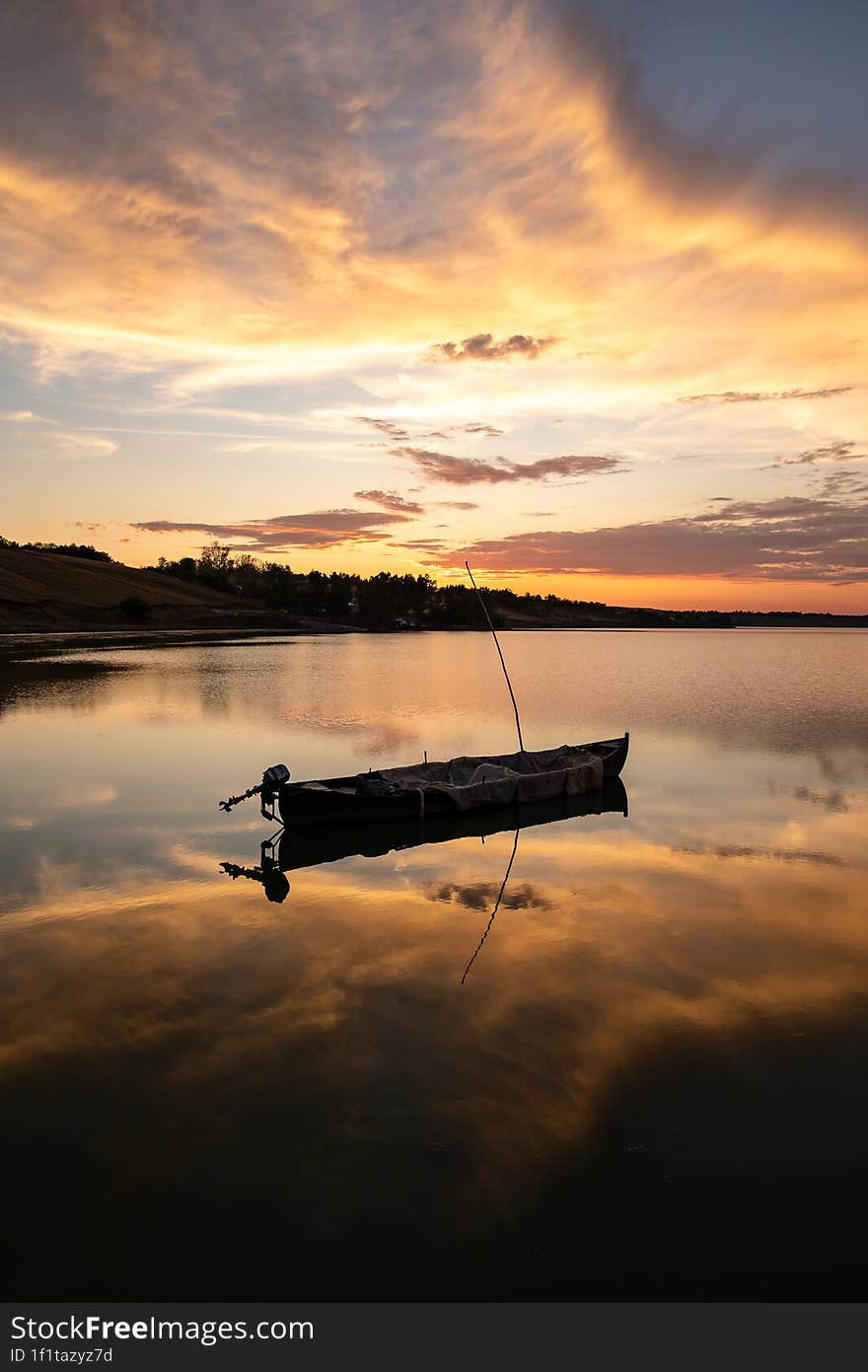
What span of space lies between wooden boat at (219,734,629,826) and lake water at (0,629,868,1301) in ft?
5.88

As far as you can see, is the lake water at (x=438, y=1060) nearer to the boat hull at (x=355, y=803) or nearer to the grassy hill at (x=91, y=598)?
the boat hull at (x=355, y=803)

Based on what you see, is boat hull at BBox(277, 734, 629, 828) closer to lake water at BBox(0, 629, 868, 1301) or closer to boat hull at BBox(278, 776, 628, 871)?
boat hull at BBox(278, 776, 628, 871)

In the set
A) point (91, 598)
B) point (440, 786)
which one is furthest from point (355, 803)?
point (91, 598)

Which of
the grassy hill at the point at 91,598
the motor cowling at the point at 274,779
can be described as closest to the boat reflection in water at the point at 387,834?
the motor cowling at the point at 274,779

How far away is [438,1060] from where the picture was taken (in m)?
9.69

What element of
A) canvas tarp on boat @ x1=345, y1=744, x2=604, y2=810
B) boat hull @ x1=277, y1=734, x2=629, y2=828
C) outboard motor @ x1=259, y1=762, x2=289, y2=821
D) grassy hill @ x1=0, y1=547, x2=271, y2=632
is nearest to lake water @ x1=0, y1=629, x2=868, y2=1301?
outboard motor @ x1=259, y1=762, x2=289, y2=821

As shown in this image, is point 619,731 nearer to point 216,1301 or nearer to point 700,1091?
point 700,1091

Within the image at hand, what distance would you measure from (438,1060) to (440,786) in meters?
12.5

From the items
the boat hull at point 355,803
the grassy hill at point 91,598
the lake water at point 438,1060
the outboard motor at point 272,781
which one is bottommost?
the lake water at point 438,1060

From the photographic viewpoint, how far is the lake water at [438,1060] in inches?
265

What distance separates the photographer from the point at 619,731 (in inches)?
1590

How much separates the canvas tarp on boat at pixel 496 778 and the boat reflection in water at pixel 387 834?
0.43m

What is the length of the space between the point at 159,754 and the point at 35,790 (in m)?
6.69

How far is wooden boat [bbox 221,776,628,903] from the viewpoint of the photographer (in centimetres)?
1792
